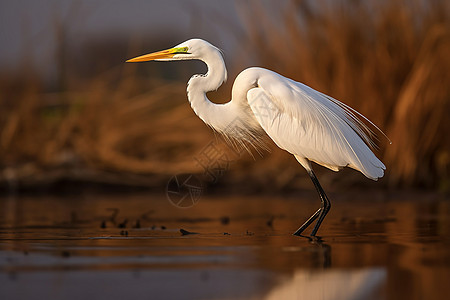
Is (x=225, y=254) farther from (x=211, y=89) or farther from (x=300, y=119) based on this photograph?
(x=211, y=89)

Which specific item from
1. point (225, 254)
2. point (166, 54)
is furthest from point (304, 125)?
point (225, 254)

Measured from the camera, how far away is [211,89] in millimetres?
5695

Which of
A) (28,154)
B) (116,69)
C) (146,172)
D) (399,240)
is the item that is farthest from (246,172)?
(399,240)

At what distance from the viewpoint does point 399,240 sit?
4555 mm

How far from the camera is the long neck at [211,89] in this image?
564cm

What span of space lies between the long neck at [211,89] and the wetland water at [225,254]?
31.7 inches

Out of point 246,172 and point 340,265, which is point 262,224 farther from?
point 246,172

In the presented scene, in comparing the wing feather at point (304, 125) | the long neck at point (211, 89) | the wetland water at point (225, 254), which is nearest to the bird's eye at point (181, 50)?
the long neck at point (211, 89)

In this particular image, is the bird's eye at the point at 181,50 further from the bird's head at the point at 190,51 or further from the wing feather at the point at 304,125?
the wing feather at the point at 304,125

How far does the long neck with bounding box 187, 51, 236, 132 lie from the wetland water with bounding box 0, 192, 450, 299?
81 centimetres

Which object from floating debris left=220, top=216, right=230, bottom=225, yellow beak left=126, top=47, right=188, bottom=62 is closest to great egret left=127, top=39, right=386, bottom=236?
yellow beak left=126, top=47, right=188, bottom=62

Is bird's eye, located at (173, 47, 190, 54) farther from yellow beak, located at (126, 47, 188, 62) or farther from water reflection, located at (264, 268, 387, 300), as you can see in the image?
water reflection, located at (264, 268, 387, 300)

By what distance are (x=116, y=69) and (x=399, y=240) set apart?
6276mm

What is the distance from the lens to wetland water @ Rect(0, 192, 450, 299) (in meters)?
2.91
